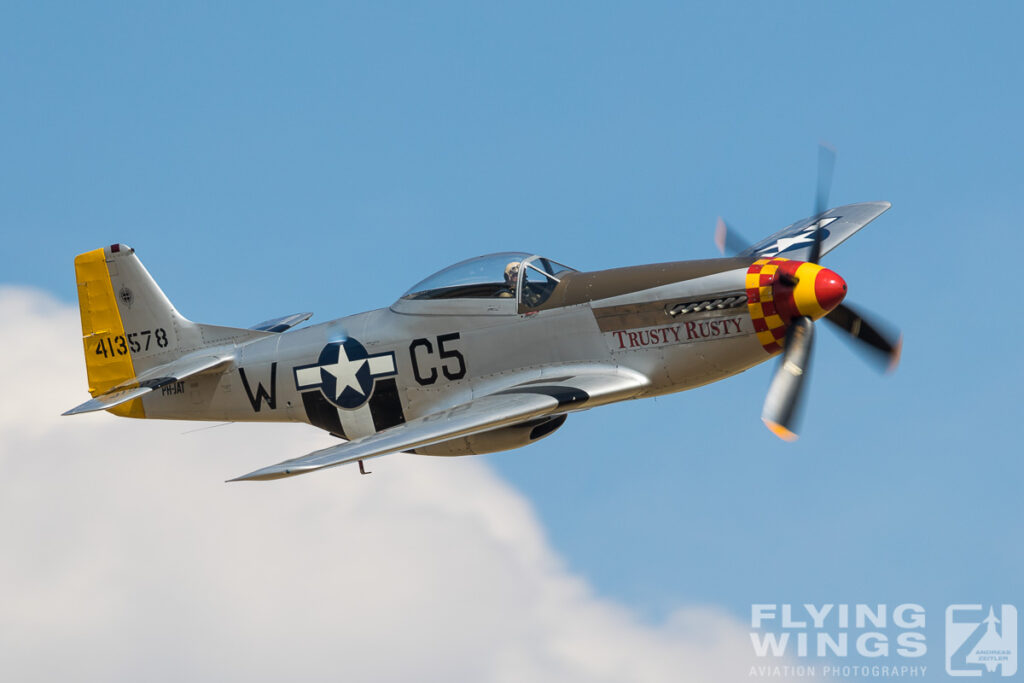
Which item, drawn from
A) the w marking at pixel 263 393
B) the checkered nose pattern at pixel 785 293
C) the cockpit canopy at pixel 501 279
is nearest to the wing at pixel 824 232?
the checkered nose pattern at pixel 785 293

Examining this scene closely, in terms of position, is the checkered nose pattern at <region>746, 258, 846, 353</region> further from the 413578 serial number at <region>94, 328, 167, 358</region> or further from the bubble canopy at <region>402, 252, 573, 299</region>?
the 413578 serial number at <region>94, 328, 167, 358</region>

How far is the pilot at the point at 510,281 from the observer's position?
61.1ft

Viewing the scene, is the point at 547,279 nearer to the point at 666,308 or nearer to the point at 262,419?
the point at 666,308

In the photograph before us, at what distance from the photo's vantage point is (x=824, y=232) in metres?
21.9

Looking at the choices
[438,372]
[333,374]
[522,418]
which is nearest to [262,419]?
[333,374]

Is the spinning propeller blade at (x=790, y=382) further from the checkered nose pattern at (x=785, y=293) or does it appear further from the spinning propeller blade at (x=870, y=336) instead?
the spinning propeller blade at (x=870, y=336)

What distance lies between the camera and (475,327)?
1875 cm

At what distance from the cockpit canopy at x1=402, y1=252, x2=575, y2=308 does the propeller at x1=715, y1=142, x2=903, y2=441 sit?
3.09 m

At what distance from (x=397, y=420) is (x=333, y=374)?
1152 millimetres


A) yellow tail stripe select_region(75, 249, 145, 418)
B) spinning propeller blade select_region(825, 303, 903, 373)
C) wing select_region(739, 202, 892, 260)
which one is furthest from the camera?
yellow tail stripe select_region(75, 249, 145, 418)

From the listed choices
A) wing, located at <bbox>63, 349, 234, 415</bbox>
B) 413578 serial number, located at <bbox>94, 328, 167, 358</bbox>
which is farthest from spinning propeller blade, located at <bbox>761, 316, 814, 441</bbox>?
413578 serial number, located at <bbox>94, 328, 167, 358</bbox>

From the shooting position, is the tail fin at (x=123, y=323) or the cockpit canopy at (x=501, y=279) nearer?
the cockpit canopy at (x=501, y=279)

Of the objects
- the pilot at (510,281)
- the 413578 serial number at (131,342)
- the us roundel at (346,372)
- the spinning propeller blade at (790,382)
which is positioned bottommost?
the spinning propeller blade at (790,382)

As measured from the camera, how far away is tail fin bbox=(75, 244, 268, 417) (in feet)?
70.3
